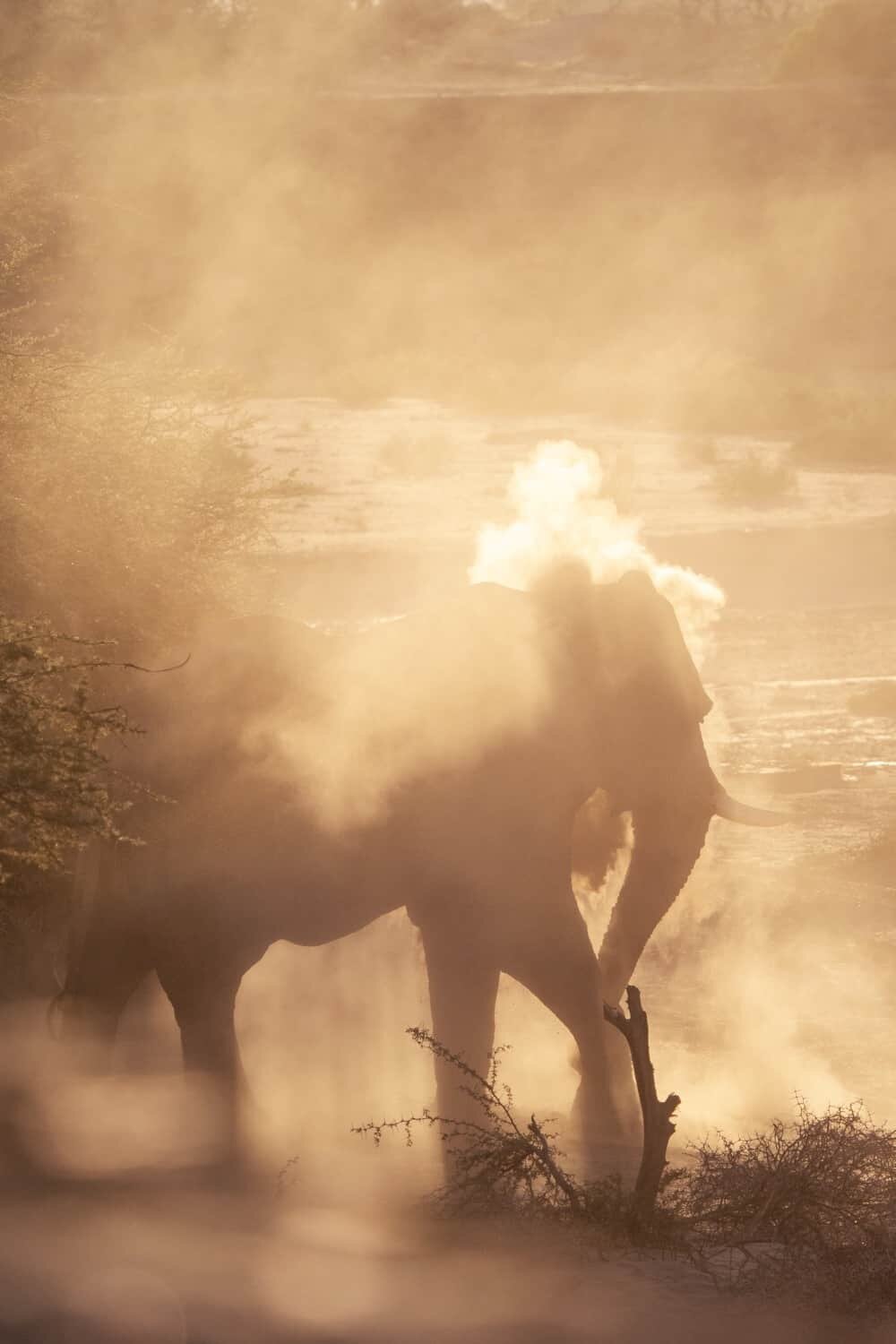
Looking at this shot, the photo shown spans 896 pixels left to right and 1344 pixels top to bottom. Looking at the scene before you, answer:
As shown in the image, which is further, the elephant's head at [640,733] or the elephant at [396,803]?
the elephant's head at [640,733]

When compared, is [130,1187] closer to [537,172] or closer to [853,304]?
[853,304]

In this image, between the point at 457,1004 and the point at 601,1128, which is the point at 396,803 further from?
the point at 601,1128

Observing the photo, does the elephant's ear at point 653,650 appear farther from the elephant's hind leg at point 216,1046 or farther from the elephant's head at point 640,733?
the elephant's hind leg at point 216,1046

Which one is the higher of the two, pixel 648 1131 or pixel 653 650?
pixel 653 650

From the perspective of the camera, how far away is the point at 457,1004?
1131 centimetres

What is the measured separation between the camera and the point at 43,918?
45.1 feet

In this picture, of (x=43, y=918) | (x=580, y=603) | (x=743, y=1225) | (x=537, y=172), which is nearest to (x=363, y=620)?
(x=43, y=918)

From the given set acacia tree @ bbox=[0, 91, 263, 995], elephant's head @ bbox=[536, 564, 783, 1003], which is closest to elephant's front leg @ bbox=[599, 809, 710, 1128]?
elephant's head @ bbox=[536, 564, 783, 1003]

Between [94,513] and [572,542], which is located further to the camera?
[94,513]

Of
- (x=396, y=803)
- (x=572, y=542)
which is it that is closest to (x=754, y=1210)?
(x=396, y=803)

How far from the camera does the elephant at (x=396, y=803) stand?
35.1 ft

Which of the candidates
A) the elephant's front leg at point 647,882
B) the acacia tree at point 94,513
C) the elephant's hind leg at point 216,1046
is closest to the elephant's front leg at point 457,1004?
the elephant's hind leg at point 216,1046

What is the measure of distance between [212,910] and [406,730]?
149 cm

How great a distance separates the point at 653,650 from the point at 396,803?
6.44 ft
